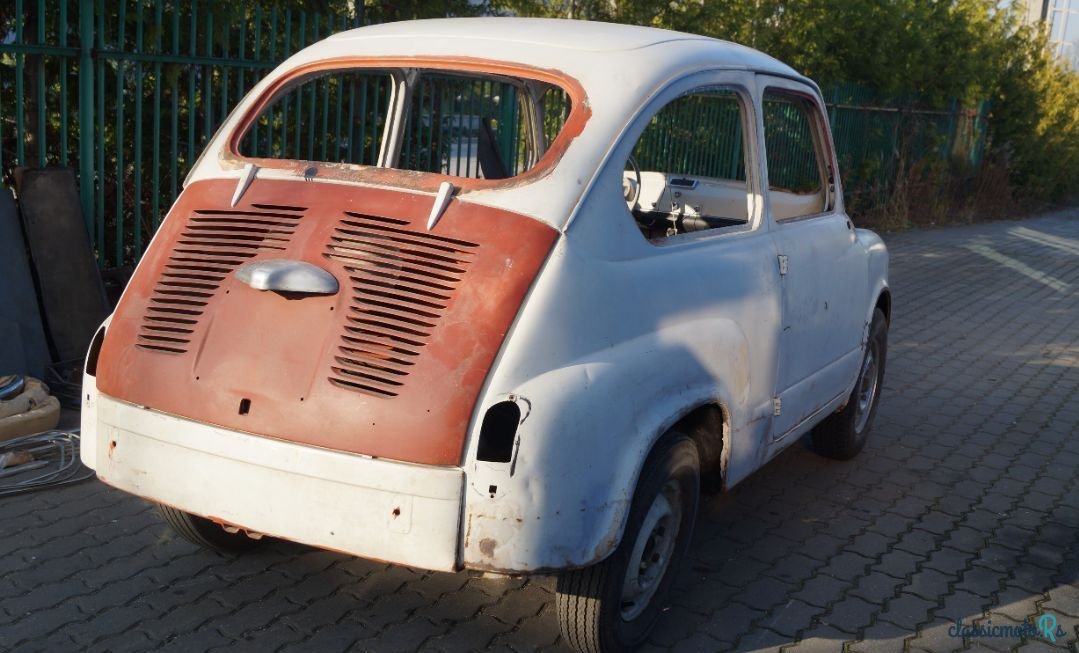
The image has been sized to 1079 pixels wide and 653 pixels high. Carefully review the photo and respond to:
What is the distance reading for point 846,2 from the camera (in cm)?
1577

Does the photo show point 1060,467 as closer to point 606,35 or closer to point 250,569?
point 606,35

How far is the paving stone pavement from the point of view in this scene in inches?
147

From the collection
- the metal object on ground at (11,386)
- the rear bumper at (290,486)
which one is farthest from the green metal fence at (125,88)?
the rear bumper at (290,486)

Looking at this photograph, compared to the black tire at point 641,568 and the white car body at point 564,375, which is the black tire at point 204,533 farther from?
the black tire at point 641,568

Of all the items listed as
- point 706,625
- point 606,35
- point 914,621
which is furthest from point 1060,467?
point 606,35

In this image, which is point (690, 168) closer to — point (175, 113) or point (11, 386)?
point (175, 113)

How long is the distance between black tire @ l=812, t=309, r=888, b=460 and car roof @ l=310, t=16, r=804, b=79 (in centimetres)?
214

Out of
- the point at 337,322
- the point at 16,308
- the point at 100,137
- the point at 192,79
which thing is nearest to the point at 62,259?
the point at 16,308

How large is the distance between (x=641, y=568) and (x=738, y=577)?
2.86ft

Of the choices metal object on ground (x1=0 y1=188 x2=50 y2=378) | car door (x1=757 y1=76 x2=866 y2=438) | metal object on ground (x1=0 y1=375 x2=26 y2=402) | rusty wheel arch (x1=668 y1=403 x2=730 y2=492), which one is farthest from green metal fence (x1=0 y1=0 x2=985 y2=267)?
rusty wheel arch (x1=668 y1=403 x2=730 y2=492)

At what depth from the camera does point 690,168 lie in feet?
42.4

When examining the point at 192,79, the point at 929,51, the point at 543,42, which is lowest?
the point at 192,79

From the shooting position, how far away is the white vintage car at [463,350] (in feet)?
9.93

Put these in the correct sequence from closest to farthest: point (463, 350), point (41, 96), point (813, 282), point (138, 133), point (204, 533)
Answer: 1. point (463, 350)
2. point (204, 533)
3. point (813, 282)
4. point (41, 96)
5. point (138, 133)
